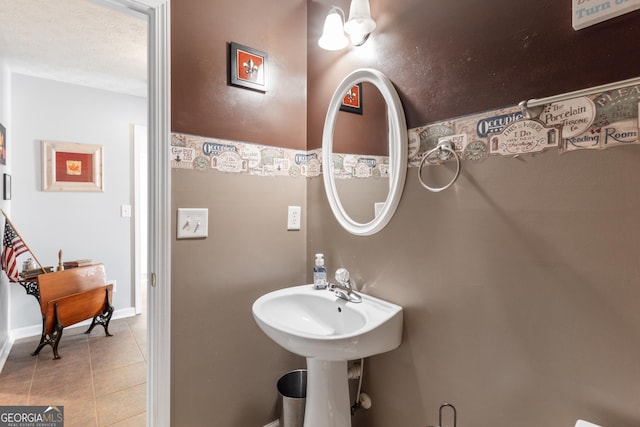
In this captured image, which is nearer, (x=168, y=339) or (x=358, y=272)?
(x=168, y=339)

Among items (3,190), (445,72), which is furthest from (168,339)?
(3,190)

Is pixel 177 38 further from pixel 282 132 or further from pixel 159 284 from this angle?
pixel 159 284

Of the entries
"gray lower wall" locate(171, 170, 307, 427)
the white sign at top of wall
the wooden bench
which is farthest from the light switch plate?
the wooden bench

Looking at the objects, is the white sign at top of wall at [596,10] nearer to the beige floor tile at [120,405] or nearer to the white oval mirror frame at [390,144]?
the white oval mirror frame at [390,144]

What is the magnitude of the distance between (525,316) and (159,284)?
1310 millimetres

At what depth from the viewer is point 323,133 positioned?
1566 millimetres

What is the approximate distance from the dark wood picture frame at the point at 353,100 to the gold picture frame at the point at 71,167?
276 cm

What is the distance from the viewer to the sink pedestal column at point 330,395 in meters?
1.27

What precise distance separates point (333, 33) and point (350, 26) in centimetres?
12

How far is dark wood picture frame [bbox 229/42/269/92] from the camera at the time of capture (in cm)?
144

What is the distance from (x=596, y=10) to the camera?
0.76 metres

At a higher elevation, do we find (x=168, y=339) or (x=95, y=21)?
(x=95, y=21)

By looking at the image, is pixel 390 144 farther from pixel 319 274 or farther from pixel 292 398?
pixel 292 398

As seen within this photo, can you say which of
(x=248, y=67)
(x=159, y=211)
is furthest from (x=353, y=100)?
(x=159, y=211)
